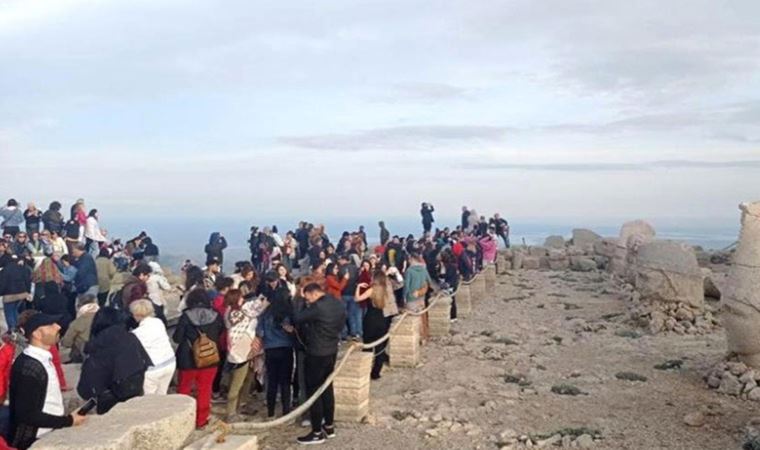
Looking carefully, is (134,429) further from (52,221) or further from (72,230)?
(52,221)

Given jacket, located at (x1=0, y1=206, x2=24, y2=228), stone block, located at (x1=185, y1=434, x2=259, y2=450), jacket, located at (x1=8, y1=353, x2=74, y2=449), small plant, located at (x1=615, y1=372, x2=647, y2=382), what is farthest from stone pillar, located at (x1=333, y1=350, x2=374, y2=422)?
jacket, located at (x1=0, y1=206, x2=24, y2=228)

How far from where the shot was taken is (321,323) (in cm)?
758

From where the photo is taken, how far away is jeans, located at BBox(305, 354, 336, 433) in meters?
7.73

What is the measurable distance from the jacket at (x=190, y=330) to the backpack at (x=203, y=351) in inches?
1.3

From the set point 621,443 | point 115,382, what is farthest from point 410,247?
point 115,382

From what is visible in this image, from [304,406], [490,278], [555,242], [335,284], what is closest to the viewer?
[304,406]

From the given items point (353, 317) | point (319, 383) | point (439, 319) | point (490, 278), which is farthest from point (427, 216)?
point (319, 383)

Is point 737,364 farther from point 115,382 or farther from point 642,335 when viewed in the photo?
point 115,382

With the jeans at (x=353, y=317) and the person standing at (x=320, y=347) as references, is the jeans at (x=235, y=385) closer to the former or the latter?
the person standing at (x=320, y=347)

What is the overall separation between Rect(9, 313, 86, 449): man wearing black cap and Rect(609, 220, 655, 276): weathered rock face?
787 inches

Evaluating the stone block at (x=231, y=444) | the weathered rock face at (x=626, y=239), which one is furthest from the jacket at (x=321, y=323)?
the weathered rock face at (x=626, y=239)

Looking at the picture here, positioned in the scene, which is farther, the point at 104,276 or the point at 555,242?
the point at 555,242

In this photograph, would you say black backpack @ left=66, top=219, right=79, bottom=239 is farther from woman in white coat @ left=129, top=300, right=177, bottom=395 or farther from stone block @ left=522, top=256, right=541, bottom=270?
stone block @ left=522, top=256, right=541, bottom=270

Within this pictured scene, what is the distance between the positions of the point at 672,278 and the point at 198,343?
1105 cm
